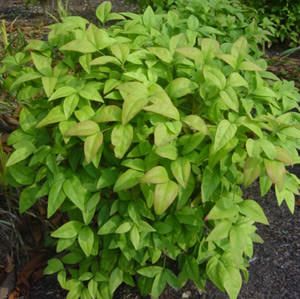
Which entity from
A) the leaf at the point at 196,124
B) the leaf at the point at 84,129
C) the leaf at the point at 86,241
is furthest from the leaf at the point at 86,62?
the leaf at the point at 86,241

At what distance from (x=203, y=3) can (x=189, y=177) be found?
1319mm

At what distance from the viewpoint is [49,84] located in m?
2.04

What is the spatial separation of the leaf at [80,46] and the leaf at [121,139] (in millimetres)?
329

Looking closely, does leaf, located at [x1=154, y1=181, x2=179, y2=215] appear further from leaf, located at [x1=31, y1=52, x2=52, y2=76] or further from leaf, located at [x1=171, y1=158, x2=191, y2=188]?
leaf, located at [x1=31, y1=52, x2=52, y2=76]

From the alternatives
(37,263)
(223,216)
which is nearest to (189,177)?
(223,216)

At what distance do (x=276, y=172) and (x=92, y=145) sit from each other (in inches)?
25.5

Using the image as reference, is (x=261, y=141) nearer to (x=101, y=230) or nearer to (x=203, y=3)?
(x=101, y=230)

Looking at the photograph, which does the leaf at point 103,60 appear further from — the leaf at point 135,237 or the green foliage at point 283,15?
the green foliage at point 283,15

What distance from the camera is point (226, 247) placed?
218 centimetres

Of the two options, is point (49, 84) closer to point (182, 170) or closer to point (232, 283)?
point (182, 170)

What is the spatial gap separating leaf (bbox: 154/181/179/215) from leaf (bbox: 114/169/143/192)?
4.2 inches

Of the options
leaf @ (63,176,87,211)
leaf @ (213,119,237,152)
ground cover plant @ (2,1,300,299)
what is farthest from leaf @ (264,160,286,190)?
leaf @ (63,176,87,211)

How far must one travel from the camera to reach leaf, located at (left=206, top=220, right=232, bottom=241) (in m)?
2.00

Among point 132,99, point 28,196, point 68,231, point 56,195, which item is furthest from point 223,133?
point 28,196
